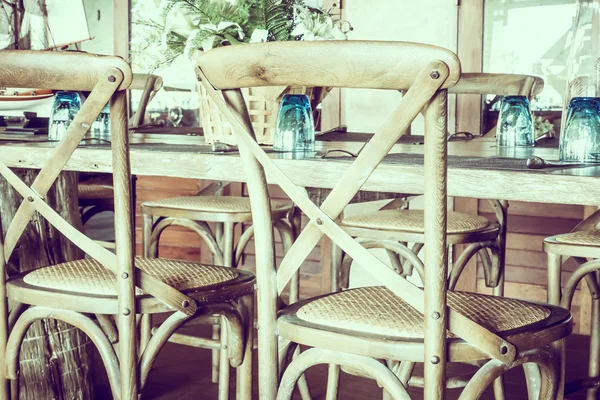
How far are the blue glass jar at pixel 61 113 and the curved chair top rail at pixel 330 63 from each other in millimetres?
860

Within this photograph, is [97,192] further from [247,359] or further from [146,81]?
[247,359]

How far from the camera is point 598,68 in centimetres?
156

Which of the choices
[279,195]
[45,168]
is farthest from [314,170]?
[279,195]

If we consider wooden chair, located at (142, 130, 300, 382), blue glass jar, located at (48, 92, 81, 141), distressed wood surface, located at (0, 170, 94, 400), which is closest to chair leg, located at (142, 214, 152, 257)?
wooden chair, located at (142, 130, 300, 382)

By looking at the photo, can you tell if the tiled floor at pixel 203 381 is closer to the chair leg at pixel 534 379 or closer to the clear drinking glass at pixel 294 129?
the clear drinking glass at pixel 294 129

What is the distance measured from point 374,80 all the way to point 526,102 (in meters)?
0.94

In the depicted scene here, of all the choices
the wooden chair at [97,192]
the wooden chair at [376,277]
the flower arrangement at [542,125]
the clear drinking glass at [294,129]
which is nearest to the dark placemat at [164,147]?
the clear drinking glass at [294,129]

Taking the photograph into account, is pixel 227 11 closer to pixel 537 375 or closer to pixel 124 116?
pixel 124 116

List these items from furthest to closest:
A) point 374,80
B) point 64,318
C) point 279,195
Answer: point 279,195 < point 64,318 < point 374,80

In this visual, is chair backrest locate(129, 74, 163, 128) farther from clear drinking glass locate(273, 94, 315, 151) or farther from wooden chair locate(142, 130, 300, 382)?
clear drinking glass locate(273, 94, 315, 151)

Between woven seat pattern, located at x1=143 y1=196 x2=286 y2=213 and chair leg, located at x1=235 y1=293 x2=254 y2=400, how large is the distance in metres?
0.75

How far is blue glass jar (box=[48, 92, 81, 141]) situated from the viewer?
197 cm

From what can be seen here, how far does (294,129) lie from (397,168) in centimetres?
42

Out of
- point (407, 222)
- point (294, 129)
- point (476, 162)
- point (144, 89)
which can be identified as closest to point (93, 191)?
point (144, 89)
